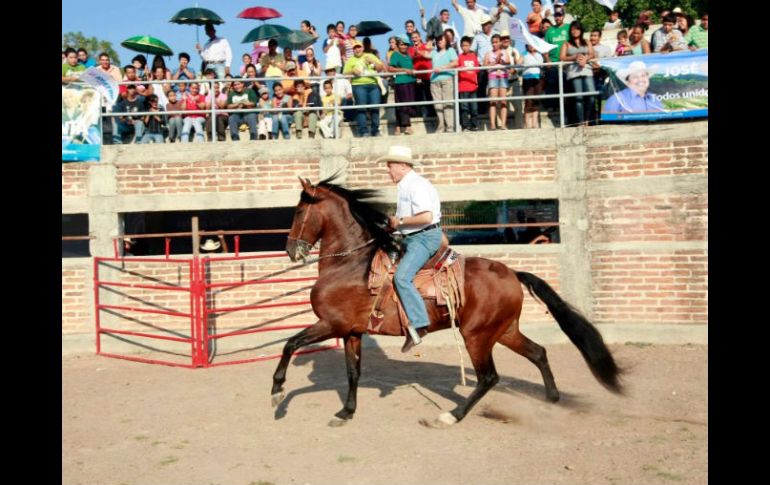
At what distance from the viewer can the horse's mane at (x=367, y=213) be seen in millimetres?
7785

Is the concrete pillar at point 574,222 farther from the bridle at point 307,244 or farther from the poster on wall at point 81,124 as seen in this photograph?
the poster on wall at point 81,124

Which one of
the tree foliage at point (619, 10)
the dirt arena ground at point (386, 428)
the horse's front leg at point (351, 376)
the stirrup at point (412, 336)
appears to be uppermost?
the tree foliage at point (619, 10)

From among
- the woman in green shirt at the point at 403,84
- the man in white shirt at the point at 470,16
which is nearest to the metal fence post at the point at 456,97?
the woman in green shirt at the point at 403,84

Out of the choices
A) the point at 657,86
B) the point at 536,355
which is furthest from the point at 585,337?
the point at 657,86

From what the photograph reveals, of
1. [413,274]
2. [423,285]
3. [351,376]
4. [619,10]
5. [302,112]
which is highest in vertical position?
[619,10]

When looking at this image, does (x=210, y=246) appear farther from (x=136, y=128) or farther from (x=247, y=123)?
(x=136, y=128)

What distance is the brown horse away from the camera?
24.6ft

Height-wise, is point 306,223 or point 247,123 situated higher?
point 247,123

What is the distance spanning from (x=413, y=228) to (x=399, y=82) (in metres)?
5.80

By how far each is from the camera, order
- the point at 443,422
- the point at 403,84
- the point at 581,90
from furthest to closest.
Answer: the point at 403,84, the point at 581,90, the point at 443,422

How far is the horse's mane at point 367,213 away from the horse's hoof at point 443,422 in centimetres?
177

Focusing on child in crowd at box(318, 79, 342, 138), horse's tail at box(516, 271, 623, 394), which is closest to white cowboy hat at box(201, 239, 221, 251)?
child in crowd at box(318, 79, 342, 138)

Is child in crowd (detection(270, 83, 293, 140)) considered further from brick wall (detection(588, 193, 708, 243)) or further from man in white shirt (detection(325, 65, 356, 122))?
brick wall (detection(588, 193, 708, 243))

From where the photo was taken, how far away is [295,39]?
605 inches
